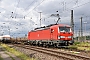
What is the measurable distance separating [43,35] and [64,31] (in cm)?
574

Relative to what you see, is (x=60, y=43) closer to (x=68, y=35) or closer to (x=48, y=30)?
(x=68, y=35)

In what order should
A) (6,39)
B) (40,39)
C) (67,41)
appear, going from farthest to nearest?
(6,39), (40,39), (67,41)

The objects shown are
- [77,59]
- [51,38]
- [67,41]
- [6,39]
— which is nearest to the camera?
[77,59]

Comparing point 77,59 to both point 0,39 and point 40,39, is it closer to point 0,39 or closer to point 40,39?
point 40,39

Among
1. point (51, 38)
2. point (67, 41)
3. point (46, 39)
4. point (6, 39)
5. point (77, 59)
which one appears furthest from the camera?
point (6, 39)

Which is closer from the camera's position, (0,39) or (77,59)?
(77,59)

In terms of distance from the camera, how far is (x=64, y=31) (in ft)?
79.4

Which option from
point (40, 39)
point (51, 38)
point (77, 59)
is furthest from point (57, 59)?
point (40, 39)

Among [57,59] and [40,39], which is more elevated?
[40,39]

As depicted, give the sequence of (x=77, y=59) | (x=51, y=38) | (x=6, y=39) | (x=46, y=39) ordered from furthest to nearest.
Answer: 1. (x=6, y=39)
2. (x=46, y=39)
3. (x=51, y=38)
4. (x=77, y=59)

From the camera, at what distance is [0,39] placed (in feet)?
207

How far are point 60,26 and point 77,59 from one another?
34.4ft

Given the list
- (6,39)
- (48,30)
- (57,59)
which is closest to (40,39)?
(48,30)

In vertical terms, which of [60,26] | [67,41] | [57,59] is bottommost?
[57,59]
